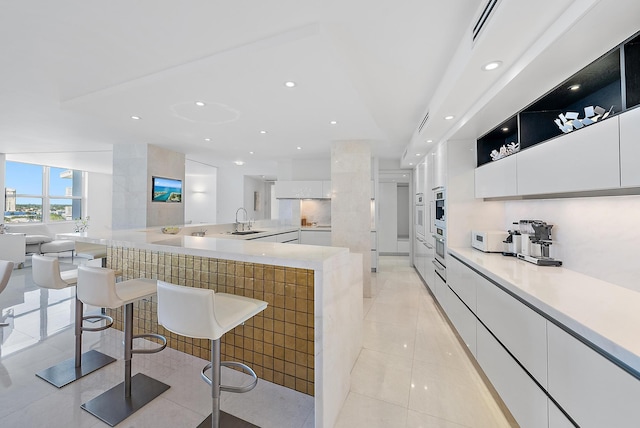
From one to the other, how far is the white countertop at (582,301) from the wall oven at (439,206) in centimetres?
117

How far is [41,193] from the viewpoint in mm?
7957

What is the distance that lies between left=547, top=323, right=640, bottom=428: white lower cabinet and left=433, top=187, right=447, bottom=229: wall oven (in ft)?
7.02

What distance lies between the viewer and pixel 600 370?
1037mm

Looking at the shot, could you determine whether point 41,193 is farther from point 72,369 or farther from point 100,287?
point 100,287

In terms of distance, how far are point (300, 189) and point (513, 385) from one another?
4.82 metres

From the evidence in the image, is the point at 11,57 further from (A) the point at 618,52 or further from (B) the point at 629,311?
(B) the point at 629,311

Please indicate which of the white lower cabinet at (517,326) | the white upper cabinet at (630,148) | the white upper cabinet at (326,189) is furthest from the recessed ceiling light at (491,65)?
the white upper cabinet at (326,189)

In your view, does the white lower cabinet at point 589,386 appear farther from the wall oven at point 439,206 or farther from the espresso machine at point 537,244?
the wall oven at point 439,206

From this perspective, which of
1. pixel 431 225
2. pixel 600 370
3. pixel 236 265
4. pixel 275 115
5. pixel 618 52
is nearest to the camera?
pixel 600 370

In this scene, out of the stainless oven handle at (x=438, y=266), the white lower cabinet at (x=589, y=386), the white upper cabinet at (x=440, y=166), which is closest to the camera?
the white lower cabinet at (x=589, y=386)

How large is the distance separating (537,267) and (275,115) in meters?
3.01

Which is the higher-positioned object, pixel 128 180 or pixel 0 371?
pixel 128 180

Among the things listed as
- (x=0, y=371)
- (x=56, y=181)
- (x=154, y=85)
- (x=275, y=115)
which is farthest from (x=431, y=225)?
(x=56, y=181)

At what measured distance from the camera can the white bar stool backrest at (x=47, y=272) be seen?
2.14 m
